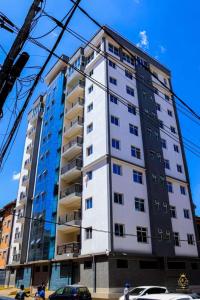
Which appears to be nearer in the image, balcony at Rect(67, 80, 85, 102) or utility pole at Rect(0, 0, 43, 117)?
utility pole at Rect(0, 0, 43, 117)

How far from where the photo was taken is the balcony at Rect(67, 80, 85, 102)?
40344mm

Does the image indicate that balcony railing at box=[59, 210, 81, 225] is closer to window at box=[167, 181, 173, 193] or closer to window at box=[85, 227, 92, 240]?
window at box=[85, 227, 92, 240]

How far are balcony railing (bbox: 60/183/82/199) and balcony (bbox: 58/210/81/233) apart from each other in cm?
227

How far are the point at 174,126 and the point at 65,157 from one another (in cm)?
1679

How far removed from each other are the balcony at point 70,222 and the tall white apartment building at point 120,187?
0.43ft

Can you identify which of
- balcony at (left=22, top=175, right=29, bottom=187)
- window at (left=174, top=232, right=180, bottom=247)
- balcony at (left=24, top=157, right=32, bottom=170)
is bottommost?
window at (left=174, top=232, right=180, bottom=247)

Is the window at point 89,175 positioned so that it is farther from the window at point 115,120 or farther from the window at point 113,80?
the window at point 113,80

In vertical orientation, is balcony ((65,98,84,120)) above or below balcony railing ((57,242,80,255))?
above

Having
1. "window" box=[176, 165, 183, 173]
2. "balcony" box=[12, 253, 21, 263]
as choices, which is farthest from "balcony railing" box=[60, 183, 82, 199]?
"window" box=[176, 165, 183, 173]

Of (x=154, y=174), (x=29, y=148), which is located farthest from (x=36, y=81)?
(x=29, y=148)

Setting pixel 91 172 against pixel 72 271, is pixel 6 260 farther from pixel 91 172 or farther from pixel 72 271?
pixel 91 172

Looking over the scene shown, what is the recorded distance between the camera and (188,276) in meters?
30.4

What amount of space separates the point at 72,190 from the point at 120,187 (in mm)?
7292

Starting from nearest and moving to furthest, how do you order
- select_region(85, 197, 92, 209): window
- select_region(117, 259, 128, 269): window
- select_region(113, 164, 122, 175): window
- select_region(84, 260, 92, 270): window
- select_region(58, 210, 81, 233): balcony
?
select_region(117, 259, 128, 269): window < select_region(84, 260, 92, 270): window < select_region(85, 197, 92, 209): window < select_region(113, 164, 122, 175): window < select_region(58, 210, 81, 233): balcony
